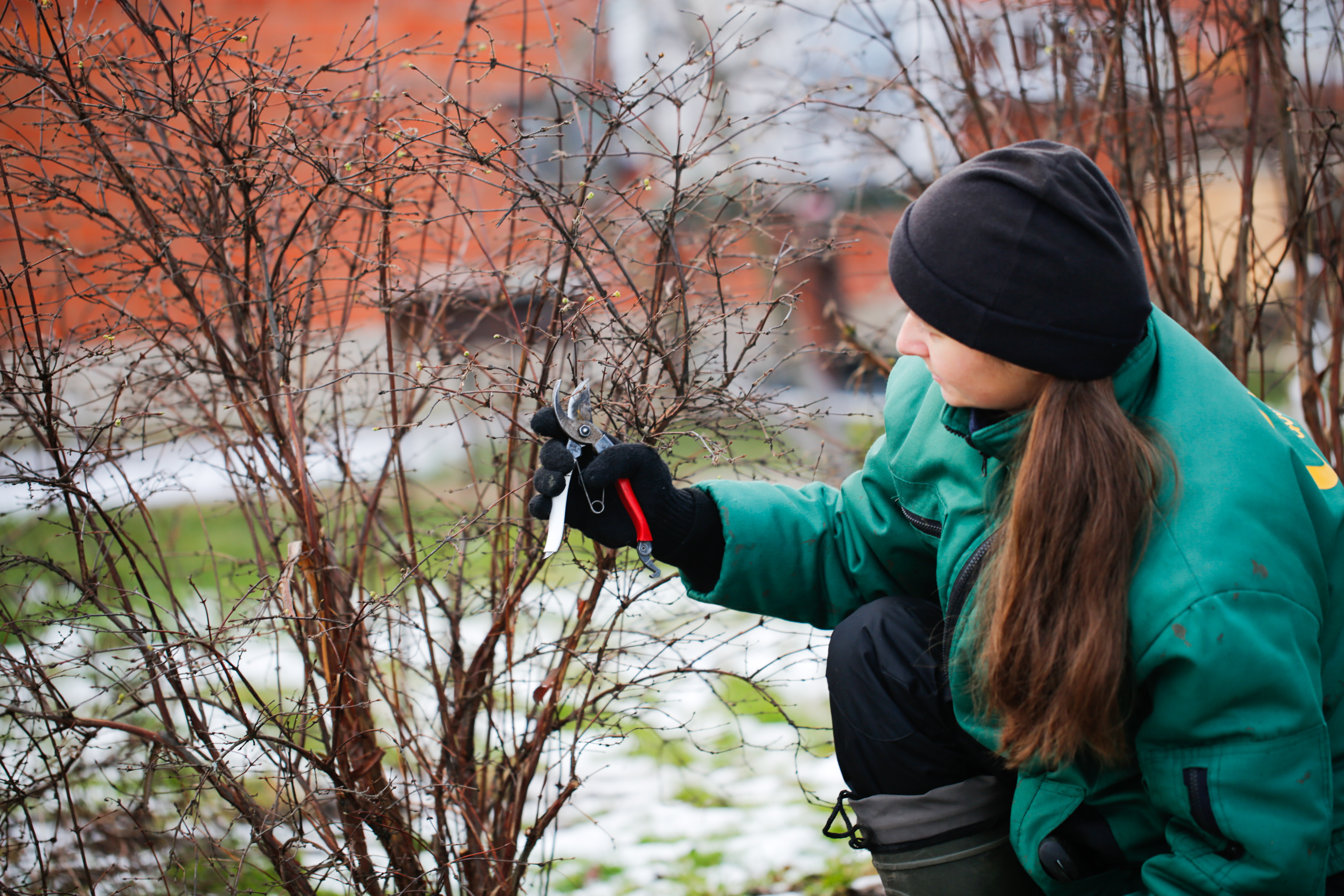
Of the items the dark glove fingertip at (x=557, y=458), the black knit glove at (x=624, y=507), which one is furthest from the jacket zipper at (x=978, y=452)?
the dark glove fingertip at (x=557, y=458)

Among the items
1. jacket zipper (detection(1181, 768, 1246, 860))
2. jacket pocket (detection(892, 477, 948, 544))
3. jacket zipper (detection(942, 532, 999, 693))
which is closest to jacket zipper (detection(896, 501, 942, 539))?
jacket pocket (detection(892, 477, 948, 544))

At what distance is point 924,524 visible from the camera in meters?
1.62

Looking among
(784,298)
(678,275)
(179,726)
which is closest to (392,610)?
(179,726)

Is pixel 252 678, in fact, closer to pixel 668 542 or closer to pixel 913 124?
pixel 668 542

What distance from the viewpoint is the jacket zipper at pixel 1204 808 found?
123cm

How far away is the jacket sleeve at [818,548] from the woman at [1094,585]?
189 millimetres

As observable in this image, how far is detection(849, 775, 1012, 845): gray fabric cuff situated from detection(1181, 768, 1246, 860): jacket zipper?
32 centimetres

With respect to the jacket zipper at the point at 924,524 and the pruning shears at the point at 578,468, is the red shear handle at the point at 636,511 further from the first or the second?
the jacket zipper at the point at 924,524

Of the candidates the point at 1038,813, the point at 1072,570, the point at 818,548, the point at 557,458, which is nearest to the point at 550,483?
the point at 557,458

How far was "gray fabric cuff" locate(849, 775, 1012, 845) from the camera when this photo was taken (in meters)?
1.50

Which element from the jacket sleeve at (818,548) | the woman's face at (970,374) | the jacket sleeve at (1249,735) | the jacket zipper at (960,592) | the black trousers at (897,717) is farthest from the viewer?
the jacket sleeve at (818,548)

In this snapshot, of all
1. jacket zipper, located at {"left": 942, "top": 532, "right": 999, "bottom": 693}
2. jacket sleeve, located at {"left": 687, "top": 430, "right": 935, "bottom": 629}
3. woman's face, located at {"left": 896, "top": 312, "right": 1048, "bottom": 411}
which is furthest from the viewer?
jacket sleeve, located at {"left": 687, "top": 430, "right": 935, "bottom": 629}

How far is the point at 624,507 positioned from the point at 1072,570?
0.70 meters

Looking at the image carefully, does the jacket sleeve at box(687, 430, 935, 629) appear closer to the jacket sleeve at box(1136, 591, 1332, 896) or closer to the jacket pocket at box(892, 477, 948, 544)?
the jacket pocket at box(892, 477, 948, 544)
